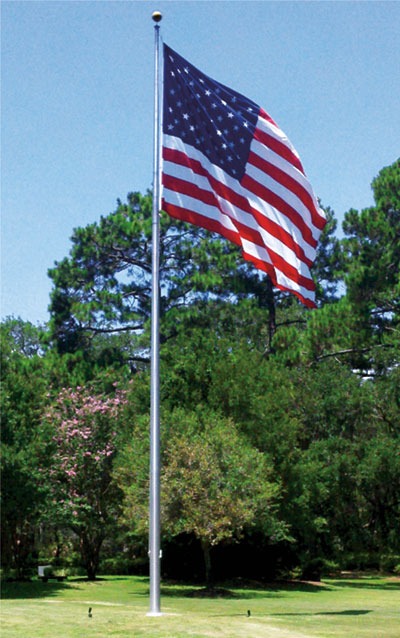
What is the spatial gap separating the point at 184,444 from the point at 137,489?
2.35 m

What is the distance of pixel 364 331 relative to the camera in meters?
51.3

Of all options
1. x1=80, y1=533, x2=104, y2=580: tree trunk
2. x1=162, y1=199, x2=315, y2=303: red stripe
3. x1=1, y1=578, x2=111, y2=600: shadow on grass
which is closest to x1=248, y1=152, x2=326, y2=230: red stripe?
x1=162, y1=199, x2=315, y2=303: red stripe

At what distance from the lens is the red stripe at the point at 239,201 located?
59.2 ft

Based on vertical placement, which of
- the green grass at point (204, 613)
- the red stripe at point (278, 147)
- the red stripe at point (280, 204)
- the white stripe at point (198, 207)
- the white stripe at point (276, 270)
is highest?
Answer: the red stripe at point (278, 147)

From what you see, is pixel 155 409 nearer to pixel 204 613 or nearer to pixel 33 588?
pixel 204 613

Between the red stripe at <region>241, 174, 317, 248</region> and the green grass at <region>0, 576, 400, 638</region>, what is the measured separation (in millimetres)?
7962

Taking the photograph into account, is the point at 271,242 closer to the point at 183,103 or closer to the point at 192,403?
the point at 183,103

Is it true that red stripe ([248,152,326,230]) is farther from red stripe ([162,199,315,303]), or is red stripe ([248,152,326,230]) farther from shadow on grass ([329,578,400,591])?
shadow on grass ([329,578,400,591])

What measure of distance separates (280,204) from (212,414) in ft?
58.8

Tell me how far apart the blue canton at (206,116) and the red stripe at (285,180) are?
0.91 ft

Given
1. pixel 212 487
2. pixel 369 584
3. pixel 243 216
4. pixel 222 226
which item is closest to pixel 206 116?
pixel 243 216

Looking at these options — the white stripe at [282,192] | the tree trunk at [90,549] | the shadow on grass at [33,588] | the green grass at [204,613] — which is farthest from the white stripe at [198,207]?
the tree trunk at [90,549]

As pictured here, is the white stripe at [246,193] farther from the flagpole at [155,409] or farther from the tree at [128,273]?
the tree at [128,273]

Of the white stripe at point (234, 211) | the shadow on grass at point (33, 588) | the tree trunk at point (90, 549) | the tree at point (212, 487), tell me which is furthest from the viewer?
the tree trunk at point (90, 549)
